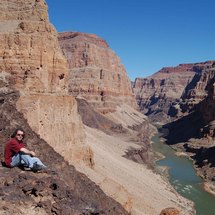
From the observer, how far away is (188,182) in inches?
2410

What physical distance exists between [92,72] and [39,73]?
8666cm

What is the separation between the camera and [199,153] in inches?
3442

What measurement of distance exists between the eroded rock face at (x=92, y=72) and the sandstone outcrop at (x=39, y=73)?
75.4 meters

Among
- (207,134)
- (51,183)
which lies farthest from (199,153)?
Result: (51,183)

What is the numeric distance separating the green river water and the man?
35439 mm

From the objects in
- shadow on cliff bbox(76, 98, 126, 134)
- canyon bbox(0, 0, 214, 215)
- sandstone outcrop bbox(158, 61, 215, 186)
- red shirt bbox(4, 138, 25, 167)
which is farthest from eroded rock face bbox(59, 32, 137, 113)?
red shirt bbox(4, 138, 25, 167)

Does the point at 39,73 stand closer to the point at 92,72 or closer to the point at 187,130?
the point at 92,72

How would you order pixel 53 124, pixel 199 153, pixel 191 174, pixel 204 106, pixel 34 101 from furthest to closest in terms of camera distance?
pixel 204 106
pixel 199 153
pixel 191 174
pixel 53 124
pixel 34 101

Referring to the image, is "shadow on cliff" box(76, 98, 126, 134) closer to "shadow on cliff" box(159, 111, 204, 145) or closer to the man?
"shadow on cliff" box(159, 111, 204, 145)

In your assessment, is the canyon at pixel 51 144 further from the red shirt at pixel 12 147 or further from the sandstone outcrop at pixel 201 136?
the sandstone outcrop at pixel 201 136

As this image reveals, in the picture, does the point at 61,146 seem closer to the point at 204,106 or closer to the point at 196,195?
the point at 196,195

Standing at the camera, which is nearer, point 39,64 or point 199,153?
point 39,64

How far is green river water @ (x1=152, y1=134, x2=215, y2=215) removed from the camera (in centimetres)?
4856

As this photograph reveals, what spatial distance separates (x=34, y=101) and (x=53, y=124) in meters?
3.82
